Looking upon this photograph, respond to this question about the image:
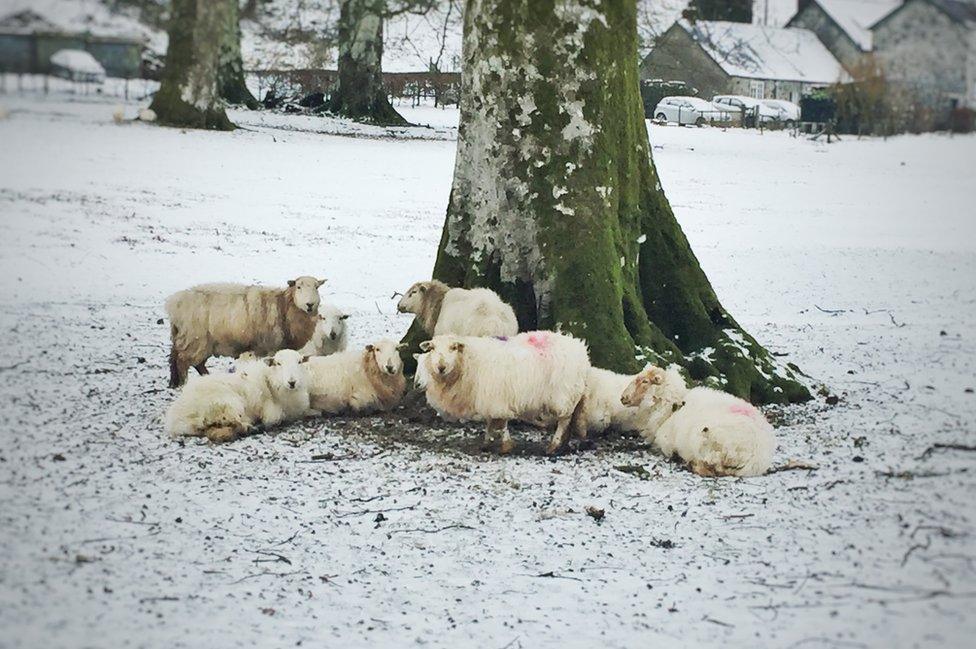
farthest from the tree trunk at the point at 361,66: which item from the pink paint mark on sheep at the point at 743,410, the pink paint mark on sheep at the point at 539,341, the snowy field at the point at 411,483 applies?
the pink paint mark on sheep at the point at 743,410

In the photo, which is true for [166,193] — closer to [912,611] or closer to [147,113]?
[147,113]

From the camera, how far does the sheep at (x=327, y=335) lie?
18.8 ft

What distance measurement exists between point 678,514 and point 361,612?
4.48 ft

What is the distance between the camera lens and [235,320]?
561cm

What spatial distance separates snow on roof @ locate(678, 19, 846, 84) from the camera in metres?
4.46

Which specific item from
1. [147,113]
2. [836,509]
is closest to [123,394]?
[147,113]

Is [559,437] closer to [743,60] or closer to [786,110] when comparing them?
[743,60]

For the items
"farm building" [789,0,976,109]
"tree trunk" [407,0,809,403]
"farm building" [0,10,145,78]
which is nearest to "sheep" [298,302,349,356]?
"tree trunk" [407,0,809,403]

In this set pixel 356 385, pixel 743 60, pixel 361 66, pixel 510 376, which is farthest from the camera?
pixel 361 66

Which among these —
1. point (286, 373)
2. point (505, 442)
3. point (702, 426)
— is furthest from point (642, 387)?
point (286, 373)

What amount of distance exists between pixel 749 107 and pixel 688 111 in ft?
1.32

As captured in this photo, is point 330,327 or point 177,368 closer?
point 177,368

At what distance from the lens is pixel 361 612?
117 inches

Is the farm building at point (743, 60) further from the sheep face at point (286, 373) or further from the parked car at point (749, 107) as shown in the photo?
the sheep face at point (286, 373)
